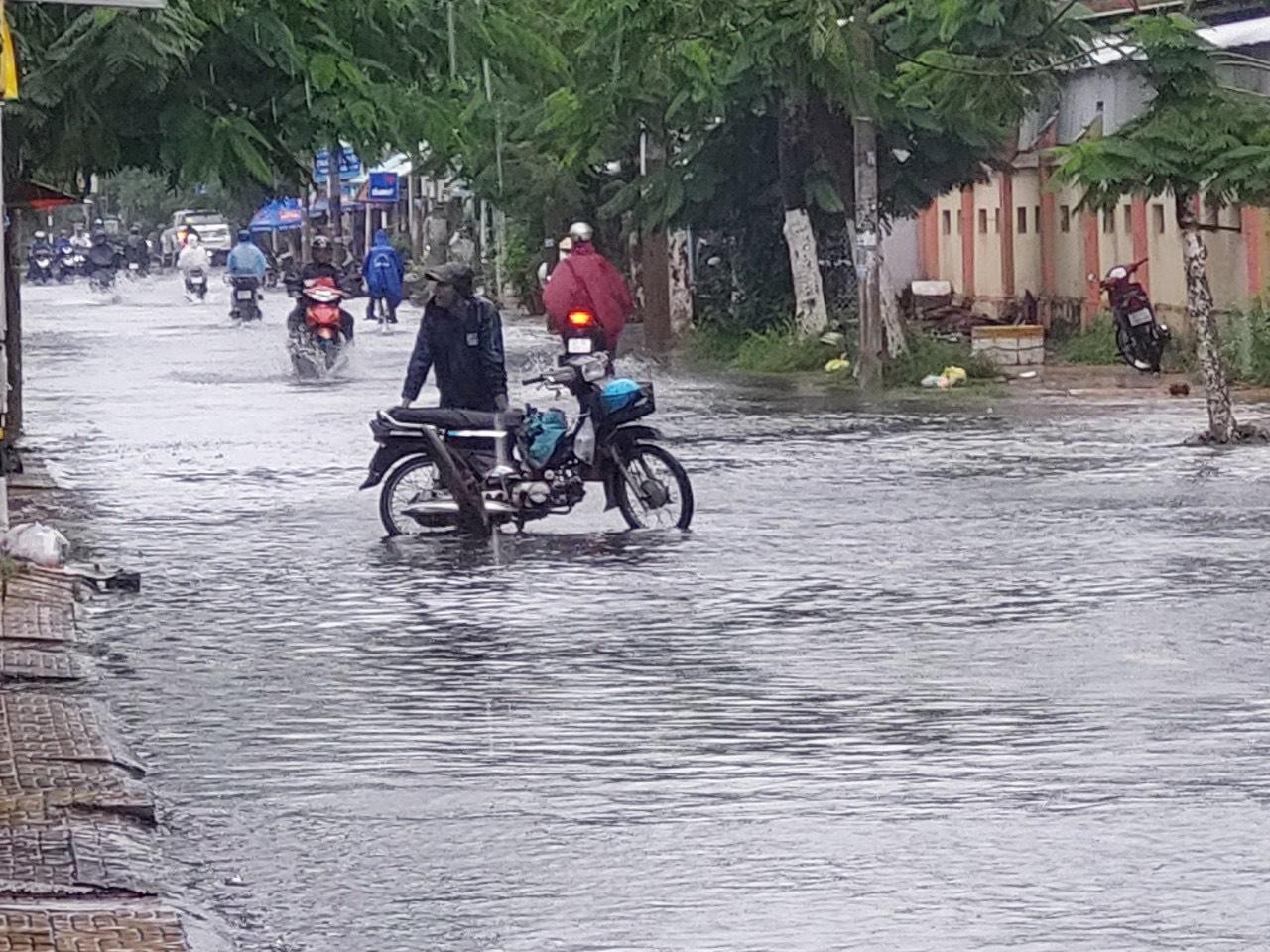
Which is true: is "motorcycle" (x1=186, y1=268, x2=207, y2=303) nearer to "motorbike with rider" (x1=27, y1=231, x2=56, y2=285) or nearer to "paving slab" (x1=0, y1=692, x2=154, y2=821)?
"motorbike with rider" (x1=27, y1=231, x2=56, y2=285)

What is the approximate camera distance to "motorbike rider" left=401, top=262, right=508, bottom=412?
737 inches

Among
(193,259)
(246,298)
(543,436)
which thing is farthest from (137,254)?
(543,436)

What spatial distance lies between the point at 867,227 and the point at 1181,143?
9634 millimetres

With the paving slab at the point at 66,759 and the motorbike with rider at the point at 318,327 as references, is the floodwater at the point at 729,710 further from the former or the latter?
the motorbike with rider at the point at 318,327

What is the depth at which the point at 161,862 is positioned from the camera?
840cm

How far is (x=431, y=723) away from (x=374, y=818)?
5.86 feet

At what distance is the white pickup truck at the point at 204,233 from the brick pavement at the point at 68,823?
91.0 m

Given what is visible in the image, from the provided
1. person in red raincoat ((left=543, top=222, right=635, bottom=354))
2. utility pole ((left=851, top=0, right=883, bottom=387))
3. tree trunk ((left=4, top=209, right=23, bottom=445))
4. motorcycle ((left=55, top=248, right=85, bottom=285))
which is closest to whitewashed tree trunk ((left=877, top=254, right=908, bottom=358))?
utility pole ((left=851, top=0, right=883, bottom=387))

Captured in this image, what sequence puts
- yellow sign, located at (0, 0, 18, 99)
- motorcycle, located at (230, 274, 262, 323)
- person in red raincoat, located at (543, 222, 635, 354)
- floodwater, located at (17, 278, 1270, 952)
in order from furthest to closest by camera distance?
motorcycle, located at (230, 274, 262, 323) → person in red raincoat, located at (543, 222, 635, 354) → yellow sign, located at (0, 0, 18, 99) → floodwater, located at (17, 278, 1270, 952)

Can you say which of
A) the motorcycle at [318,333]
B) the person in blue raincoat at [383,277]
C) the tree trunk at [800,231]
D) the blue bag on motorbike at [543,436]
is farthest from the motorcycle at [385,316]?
the blue bag on motorbike at [543,436]

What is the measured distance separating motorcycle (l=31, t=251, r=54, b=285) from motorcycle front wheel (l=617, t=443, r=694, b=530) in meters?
80.7

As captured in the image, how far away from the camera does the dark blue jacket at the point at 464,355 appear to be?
61.4ft

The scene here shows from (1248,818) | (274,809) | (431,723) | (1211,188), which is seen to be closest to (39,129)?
(1211,188)

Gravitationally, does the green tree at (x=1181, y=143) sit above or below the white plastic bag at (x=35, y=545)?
above
